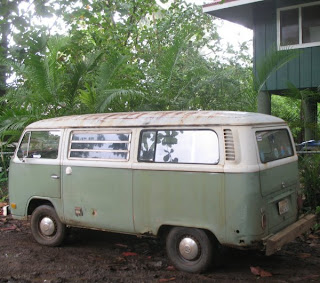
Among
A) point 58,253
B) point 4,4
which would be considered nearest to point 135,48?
point 4,4

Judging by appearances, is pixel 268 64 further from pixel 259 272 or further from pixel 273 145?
pixel 259 272

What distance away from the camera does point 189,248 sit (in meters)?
4.87

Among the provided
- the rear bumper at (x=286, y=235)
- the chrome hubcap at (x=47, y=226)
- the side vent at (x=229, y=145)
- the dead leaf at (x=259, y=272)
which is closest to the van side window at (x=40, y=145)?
the chrome hubcap at (x=47, y=226)

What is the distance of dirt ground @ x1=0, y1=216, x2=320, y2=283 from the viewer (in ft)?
15.7

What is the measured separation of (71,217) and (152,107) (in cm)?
391

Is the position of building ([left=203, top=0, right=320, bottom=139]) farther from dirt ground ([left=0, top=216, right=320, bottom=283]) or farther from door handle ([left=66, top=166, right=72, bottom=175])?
door handle ([left=66, top=166, right=72, bottom=175])

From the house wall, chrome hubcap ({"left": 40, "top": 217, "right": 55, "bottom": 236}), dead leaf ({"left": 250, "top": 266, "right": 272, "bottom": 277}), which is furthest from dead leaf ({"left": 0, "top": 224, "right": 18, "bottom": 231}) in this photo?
the house wall

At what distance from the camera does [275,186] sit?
4785 mm

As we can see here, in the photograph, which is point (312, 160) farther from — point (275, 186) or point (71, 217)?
point (71, 217)

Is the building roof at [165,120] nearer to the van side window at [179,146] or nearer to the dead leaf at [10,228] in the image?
the van side window at [179,146]

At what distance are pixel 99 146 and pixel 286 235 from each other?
2607 millimetres

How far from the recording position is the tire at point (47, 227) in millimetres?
6059

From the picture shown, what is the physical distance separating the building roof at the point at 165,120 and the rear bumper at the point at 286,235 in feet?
4.17

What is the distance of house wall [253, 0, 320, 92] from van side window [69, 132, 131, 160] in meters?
7.95
